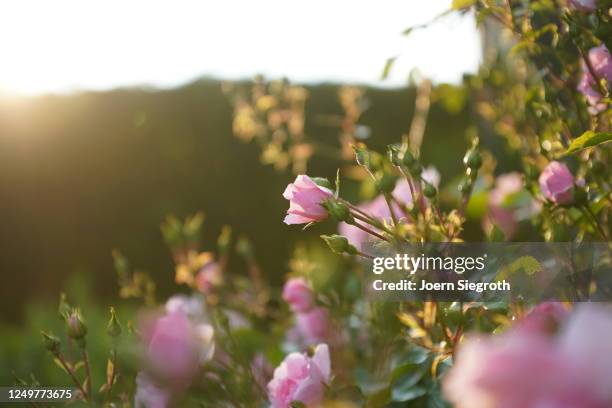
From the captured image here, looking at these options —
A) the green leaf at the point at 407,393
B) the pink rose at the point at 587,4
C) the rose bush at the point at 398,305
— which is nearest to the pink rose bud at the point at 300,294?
the rose bush at the point at 398,305

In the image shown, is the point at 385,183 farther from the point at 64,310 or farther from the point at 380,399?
the point at 64,310

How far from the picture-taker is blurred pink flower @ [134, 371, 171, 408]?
75cm

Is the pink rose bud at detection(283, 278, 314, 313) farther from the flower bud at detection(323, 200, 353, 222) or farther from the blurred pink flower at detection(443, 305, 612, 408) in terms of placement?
the blurred pink flower at detection(443, 305, 612, 408)

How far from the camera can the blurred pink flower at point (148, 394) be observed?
75cm

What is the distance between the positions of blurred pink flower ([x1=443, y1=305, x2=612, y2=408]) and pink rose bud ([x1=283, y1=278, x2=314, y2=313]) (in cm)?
72

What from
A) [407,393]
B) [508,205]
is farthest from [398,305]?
[508,205]

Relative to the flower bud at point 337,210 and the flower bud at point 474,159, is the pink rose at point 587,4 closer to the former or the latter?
the flower bud at point 474,159

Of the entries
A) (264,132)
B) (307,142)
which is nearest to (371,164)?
(264,132)

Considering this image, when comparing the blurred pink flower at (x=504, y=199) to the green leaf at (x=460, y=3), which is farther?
the blurred pink flower at (x=504, y=199)

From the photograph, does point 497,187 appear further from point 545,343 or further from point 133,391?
point 545,343

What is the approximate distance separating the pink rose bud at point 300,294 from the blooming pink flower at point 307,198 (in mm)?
319

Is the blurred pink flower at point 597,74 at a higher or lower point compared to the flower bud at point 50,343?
higher

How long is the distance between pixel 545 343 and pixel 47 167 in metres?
4.12

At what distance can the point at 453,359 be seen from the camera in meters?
0.70
